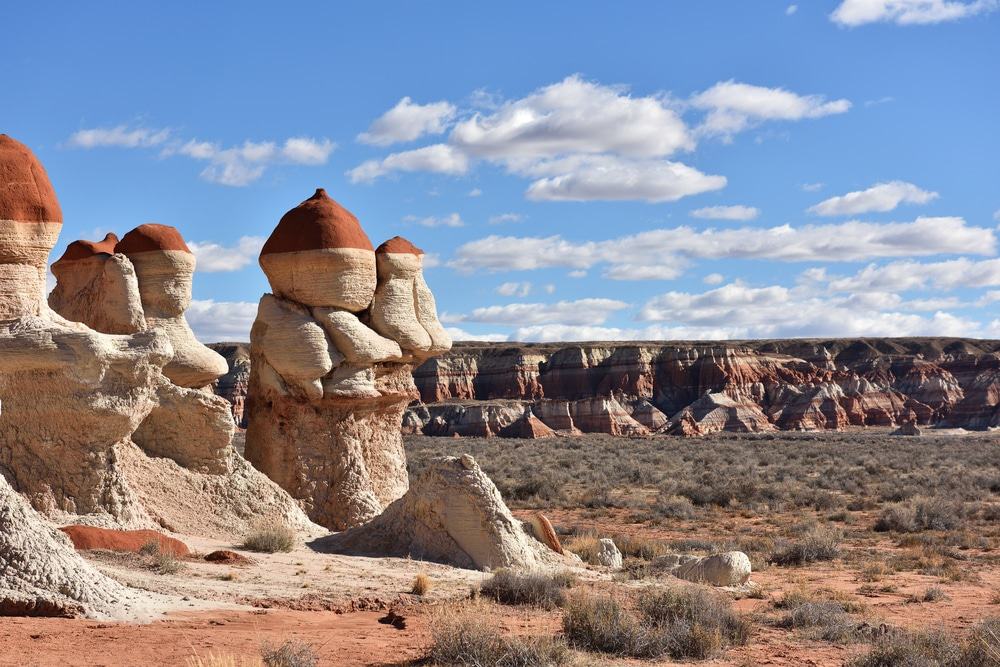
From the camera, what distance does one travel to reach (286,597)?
10.4 m

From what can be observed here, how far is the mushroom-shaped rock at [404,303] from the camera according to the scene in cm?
1802

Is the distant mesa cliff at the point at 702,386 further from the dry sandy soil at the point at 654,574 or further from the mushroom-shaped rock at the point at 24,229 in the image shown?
the mushroom-shaped rock at the point at 24,229

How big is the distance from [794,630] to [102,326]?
8.65 meters

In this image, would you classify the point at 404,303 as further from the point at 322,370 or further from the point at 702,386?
the point at 702,386

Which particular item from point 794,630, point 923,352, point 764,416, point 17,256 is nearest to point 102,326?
point 17,256

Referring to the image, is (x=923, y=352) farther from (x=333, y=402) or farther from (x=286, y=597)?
(x=286, y=597)

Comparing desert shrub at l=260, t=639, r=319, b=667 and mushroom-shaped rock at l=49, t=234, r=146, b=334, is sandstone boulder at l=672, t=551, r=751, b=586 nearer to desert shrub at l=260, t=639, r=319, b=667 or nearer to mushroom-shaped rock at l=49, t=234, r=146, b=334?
desert shrub at l=260, t=639, r=319, b=667

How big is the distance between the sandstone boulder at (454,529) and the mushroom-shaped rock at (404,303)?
476 centimetres

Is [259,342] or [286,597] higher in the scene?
[259,342]

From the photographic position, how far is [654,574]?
13836 millimetres

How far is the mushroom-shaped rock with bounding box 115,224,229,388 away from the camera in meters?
15.2

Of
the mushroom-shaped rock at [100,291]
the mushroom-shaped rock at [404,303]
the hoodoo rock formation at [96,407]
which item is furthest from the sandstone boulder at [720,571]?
the mushroom-shaped rock at [100,291]

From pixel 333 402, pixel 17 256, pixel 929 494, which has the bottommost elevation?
pixel 929 494

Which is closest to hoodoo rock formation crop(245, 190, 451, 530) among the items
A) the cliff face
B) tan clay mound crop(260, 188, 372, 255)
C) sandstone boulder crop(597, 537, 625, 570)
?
tan clay mound crop(260, 188, 372, 255)
